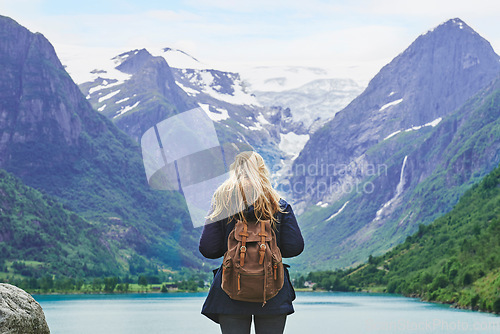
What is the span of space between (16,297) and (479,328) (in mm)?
64951

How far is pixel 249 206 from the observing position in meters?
10.1

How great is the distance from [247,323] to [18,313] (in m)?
6.93

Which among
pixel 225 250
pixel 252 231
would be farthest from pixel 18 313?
pixel 252 231

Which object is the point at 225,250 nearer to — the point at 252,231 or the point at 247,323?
the point at 252,231

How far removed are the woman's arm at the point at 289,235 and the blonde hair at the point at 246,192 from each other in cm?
19

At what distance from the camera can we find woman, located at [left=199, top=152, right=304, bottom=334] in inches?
398

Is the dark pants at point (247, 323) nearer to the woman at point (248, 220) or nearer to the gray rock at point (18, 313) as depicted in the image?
the woman at point (248, 220)

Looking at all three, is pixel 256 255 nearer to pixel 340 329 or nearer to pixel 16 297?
pixel 16 297

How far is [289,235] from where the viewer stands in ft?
33.8

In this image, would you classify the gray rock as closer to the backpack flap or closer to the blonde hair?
the blonde hair

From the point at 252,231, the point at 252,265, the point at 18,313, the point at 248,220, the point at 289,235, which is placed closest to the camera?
the point at 252,265

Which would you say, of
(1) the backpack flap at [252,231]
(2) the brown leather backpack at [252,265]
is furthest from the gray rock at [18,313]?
(1) the backpack flap at [252,231]

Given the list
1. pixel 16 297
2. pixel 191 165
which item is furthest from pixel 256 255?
pixel 16 297

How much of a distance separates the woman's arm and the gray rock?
714 cm
